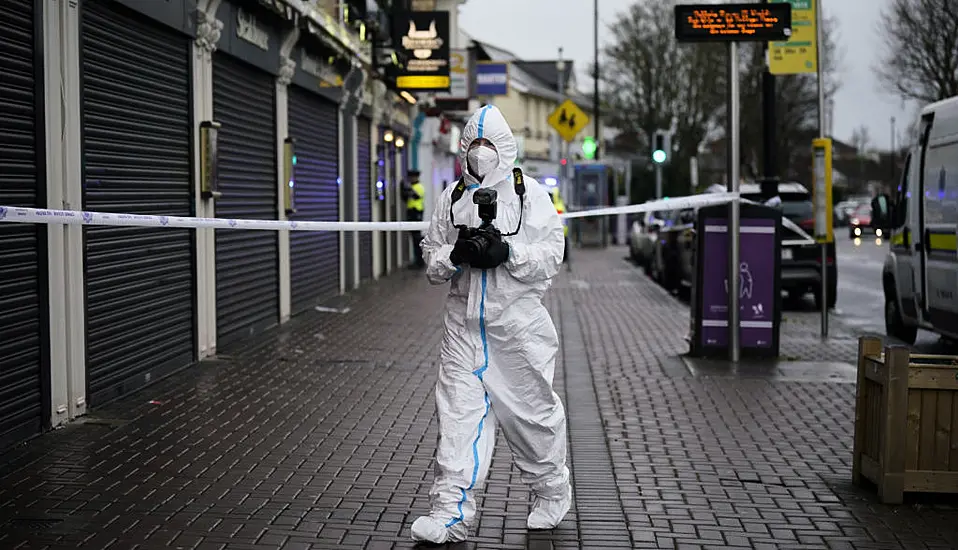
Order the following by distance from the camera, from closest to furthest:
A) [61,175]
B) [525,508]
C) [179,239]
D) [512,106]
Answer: [525,508] < [61,175] < [179,239] < [512,106]

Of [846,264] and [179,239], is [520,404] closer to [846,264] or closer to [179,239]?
[179,239]

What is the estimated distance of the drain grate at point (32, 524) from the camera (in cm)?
621

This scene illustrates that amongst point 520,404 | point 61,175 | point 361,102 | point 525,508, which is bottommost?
point 525,508

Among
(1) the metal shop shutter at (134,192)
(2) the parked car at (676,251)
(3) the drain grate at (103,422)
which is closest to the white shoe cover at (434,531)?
(3) the drain grate at (103,422)

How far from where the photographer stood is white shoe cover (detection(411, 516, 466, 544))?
600 centimetres

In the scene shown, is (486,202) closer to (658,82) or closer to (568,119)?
(568,119)

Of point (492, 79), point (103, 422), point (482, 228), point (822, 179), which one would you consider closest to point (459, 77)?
point (492, 79)

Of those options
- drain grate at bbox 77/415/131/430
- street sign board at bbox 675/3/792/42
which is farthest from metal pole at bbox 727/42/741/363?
drain grate at bbox 77/415/131/430

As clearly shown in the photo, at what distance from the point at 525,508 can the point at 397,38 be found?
20.7 m

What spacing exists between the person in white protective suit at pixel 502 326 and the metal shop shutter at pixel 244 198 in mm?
7032

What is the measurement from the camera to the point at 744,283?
42.5 feet

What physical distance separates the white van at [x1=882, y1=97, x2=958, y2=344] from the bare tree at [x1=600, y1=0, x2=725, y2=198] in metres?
43.4

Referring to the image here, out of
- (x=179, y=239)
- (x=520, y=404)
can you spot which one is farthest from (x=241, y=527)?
(x=179, y=239)

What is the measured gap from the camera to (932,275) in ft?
43.4
